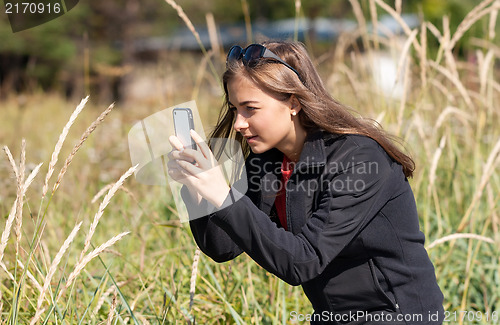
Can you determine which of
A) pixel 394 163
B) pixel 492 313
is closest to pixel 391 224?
pixel 394 163

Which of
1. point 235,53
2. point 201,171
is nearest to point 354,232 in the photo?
point 201,171

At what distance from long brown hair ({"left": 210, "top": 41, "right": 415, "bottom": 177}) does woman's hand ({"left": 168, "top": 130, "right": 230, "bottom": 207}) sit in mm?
301

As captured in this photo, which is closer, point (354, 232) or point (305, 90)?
point (354, 232)

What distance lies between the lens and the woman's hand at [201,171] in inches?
43.3

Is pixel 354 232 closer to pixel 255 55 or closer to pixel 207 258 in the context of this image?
pixel 255 55

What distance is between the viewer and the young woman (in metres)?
1.30

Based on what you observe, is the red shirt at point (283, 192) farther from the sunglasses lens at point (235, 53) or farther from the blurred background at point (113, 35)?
the blurred background at point (113, 35)

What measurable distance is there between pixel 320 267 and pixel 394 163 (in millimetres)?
382

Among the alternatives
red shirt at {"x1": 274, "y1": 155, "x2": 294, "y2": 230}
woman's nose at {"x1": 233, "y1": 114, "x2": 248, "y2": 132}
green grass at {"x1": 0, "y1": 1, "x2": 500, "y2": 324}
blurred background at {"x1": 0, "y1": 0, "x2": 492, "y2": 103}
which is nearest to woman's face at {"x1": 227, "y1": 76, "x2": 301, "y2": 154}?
woman's nose at {"x1": 233, "y1": 114, "x2": 248, "y2": 132}

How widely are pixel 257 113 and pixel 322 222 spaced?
11.8 inches

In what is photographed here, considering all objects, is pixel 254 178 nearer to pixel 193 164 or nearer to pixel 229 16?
pixel 193 164

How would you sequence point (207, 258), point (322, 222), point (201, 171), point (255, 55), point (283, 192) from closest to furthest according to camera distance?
point (201, 171) < point (322, 222) < point (255, 55) < point (283, 192) < point (207, 258)

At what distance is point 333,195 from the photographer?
4.27ft

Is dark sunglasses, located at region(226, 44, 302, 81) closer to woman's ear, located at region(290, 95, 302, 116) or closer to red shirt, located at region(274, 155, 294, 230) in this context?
woman's ear, located at region(290, 95, 302, 116)
